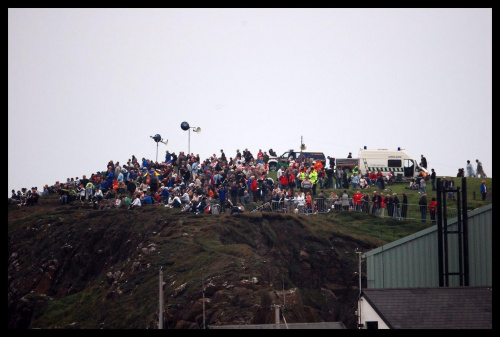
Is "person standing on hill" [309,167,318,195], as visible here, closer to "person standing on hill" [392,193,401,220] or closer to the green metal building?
"person standing on hill" [392,193,401,220]

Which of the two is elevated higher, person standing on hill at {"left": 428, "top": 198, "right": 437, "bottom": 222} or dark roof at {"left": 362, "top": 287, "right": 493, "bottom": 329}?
person standing on hill at {"left": 428, "top": 198, "right": 437, "bottom": 222}

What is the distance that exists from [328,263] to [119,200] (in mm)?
14178

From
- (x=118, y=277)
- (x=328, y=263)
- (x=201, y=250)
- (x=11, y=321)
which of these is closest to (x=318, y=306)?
(x=328, y=263)

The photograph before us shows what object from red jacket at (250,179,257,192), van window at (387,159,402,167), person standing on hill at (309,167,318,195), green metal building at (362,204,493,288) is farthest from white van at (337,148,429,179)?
green metal building at (362,204,493,288)

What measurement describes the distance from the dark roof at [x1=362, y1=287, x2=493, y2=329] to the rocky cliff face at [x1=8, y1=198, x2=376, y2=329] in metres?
6.94

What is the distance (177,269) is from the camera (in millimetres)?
47562

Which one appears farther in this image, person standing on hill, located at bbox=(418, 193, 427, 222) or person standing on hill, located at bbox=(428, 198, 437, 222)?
person standing on hill, located at bbox=(418, 193, 427, 222)

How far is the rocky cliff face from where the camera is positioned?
43219mm

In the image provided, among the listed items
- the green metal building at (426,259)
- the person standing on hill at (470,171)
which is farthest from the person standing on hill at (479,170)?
the green metal building at (426,259)

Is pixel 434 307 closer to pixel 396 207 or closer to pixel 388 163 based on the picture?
pixel 396 207

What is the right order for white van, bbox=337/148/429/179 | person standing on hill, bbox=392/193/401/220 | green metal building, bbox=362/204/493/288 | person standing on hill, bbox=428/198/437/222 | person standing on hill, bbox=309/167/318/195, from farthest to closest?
white van, bbox=337/148/429/179 → person standing on hill, bbox=309/167/318/195 → person standing on hill, bbox=392/193/401/220 → person standing on hill, bbox=428/198/437/222 → green metal building, bbox=362/204/493/288

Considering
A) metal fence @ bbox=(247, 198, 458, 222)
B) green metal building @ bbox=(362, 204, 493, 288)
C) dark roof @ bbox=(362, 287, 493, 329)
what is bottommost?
dark roof @ bbox=(362, 287, 493, 329)

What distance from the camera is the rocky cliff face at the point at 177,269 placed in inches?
1702
